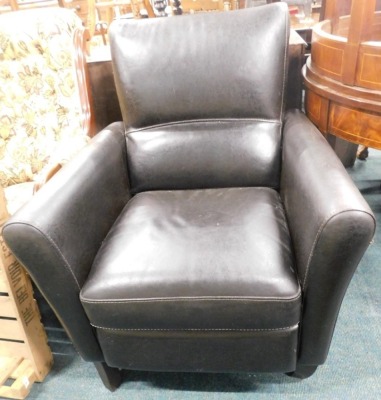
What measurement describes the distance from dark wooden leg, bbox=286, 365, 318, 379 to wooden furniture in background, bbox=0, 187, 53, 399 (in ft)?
2.54

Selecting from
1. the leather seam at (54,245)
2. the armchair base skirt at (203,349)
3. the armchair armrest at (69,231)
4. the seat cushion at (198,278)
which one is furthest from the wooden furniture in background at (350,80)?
the leather seam at (54,245)

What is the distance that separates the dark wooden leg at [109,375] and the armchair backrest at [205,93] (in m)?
0.62

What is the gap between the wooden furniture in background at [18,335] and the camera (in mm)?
1094

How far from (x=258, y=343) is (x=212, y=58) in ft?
2.88

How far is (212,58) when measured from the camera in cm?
126

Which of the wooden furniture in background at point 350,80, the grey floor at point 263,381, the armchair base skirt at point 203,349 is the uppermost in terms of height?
the wooden furniture in background at point 350,80

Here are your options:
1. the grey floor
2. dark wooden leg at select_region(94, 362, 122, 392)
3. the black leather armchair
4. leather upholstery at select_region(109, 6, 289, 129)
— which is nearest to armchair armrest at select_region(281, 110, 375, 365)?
the black leather armchair

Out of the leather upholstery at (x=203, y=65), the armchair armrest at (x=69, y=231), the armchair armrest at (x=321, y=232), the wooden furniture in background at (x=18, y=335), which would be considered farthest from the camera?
the leather upholstery at (x=203, y=65)

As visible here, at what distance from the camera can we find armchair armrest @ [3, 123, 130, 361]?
889 millimetres

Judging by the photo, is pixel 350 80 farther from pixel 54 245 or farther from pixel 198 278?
pixel 54 245

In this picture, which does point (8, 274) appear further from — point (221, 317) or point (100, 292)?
point (221, 317)

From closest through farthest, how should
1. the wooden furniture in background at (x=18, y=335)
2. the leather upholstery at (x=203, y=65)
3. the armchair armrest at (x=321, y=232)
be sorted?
the armchair armrest at (x=321, y=232) → the wooden furniture in background at (x=18, y=335) → the leather upholstery at (x=203, y=65)

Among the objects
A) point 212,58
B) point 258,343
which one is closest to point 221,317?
point 258,343

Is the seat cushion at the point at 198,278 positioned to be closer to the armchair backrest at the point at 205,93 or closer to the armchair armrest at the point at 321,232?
the armchair armrest at the point at 321,232
